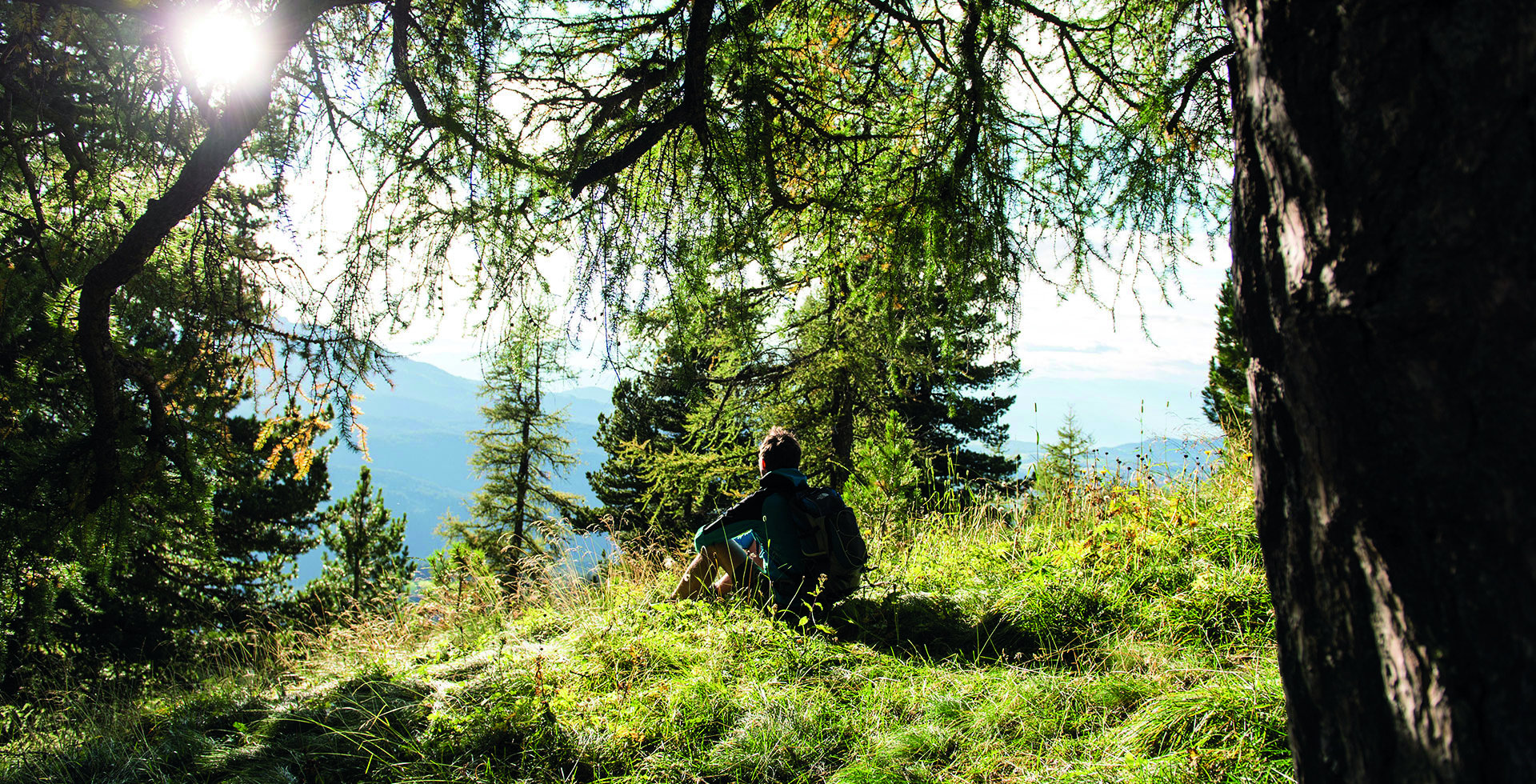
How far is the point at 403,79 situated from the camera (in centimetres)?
327

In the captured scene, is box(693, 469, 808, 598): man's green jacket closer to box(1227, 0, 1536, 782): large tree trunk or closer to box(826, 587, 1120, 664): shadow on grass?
box(826, 587, 1120, 664): shadow on grass

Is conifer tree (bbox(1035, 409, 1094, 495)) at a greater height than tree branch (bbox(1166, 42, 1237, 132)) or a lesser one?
lesser

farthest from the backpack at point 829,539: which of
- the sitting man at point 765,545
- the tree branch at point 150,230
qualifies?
the tree branch at point 150,230

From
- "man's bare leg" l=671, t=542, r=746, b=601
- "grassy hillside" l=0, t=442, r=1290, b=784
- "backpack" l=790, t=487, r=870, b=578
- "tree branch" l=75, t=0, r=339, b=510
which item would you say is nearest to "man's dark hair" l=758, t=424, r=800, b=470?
"backpack" l=790, t=487, r=870, b=578

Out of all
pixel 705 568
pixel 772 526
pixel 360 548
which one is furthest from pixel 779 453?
pixel 360 548

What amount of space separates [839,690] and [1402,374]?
2502 mm

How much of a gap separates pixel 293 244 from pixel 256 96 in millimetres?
728

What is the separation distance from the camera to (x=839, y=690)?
3033 mm

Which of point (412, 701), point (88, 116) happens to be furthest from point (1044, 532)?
point (88, 116)

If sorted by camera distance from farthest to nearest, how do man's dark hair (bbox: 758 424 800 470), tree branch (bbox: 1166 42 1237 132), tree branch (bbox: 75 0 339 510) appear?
man's dark hair (bbox: 758 424 800 470) < tree branch (bbox: 1166 42 1237 132) < tree branch (bbox: 75 0 339 510)

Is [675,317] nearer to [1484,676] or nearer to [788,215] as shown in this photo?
[788,215]

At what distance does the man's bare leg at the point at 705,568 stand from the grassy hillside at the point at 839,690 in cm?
23

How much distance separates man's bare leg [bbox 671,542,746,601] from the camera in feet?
14.2

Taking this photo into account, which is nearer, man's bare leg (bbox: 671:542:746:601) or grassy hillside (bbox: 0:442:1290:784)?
grassy hillside (bbox: 0:442:1290:784)
